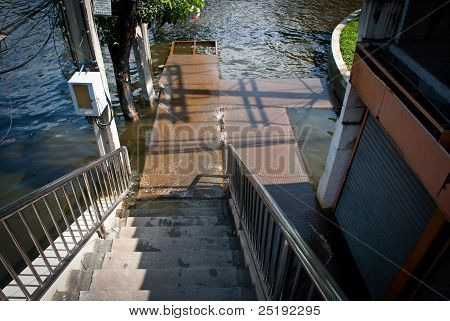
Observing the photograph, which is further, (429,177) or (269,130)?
(269,130)

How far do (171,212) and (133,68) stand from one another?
8.34m

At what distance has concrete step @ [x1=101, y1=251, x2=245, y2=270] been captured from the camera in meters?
3.75

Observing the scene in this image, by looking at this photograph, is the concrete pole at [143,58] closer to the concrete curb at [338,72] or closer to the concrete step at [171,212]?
the concrete step at [171,212]

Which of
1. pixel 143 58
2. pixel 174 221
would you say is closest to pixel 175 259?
pixel 174 221

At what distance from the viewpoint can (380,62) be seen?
4035mm

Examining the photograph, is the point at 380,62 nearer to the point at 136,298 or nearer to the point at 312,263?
the point at 312,263

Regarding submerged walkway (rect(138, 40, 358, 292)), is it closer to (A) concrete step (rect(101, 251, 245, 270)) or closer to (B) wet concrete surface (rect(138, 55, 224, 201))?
(B) wet concrete surface (rect(138, 55, 224, 201))

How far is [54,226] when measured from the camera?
4.60 m

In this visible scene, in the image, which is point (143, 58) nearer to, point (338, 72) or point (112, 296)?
point (338, 72)

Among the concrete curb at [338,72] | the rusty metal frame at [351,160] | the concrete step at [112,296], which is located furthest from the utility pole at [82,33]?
the concrete curb at [338,72]

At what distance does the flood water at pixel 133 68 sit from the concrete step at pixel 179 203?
1.44m

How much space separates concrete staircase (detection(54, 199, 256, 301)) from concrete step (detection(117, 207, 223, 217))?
26 cm
